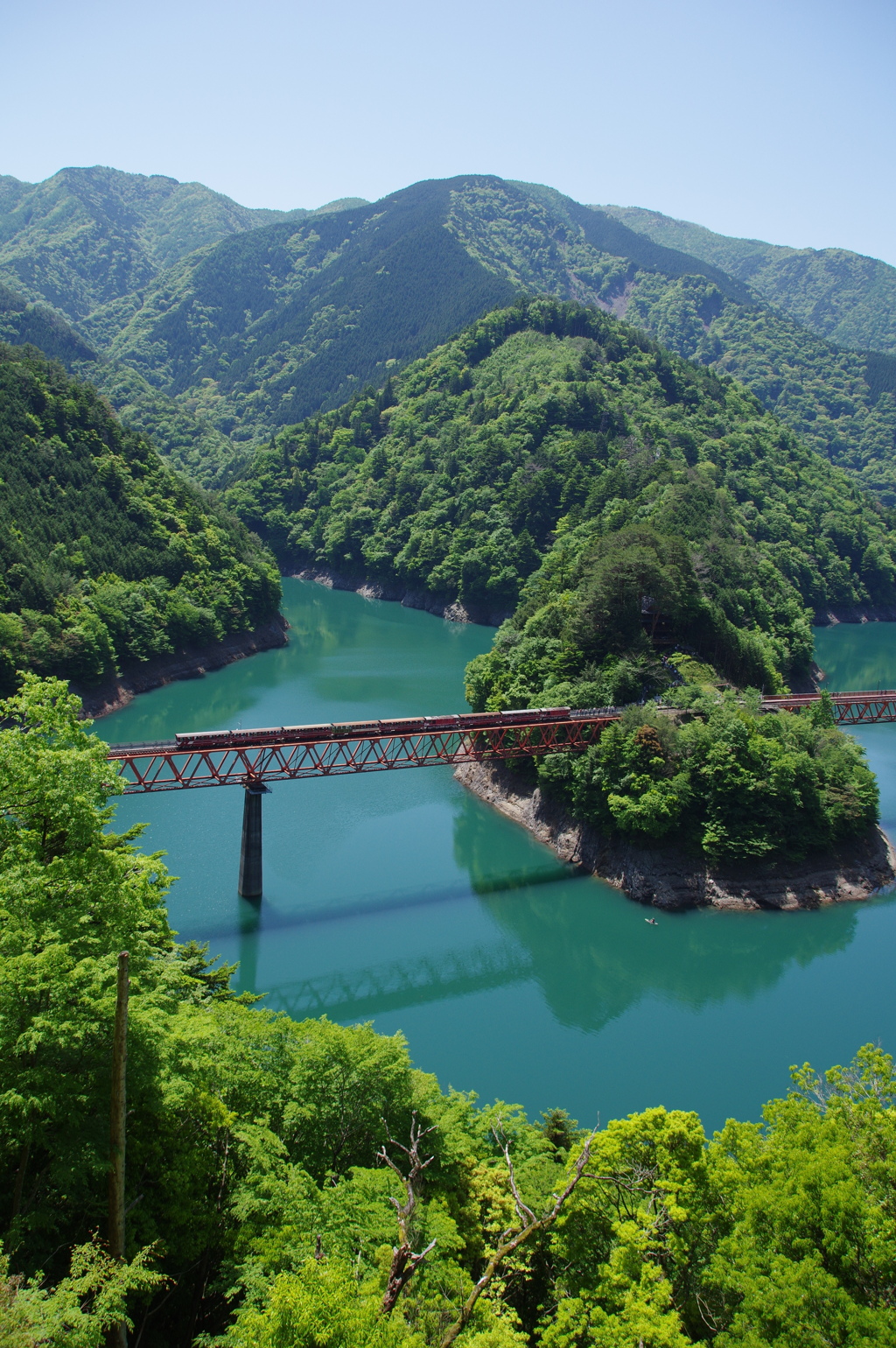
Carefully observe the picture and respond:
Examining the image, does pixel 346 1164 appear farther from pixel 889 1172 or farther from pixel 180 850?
A: pixel 180 850

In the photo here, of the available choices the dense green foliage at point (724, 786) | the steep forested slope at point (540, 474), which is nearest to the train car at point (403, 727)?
the dense green foliage at point (724, 786)

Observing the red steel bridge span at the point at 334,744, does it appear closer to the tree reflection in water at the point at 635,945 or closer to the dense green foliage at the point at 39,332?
the tree reflection in water at the point at 635,945

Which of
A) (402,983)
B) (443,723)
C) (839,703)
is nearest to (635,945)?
(402,983)

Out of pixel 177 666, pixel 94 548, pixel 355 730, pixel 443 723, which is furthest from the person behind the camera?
pixel 177 666

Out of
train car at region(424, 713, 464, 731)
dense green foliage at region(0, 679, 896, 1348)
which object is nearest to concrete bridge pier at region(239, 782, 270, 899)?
train car at region(424, 713, 464, 731)

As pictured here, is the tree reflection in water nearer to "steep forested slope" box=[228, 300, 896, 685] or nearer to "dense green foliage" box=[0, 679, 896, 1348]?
"dense green foliage" box=[0, 679, 896, 1348]

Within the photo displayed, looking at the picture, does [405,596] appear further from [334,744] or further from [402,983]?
[402,983]
